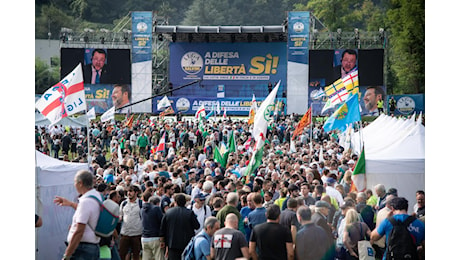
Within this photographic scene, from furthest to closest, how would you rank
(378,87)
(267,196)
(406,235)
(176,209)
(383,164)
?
1. (378,87)
2. (383,164)
3. (267,196)
4. (176,209)
5. (406,235)

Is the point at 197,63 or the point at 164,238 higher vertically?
the point at 197,63

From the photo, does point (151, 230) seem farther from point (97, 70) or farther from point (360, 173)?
point (97, 70)

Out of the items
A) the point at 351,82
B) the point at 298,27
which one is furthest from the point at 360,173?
the point at 298,27

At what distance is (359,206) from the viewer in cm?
781

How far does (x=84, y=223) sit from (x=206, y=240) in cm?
130

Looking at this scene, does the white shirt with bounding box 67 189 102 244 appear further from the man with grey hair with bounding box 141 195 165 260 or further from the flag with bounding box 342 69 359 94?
the flag with bounding box 342 69 359 94

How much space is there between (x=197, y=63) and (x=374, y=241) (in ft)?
100

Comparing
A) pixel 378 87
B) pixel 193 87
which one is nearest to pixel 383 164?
pixel 378 87

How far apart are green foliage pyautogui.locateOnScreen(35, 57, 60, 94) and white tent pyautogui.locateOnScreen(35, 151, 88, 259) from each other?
2389 cm

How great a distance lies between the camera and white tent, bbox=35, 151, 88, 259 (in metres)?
8.17

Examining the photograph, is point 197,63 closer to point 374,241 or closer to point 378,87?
point 378,87

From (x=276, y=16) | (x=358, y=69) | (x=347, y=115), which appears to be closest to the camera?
(x=347, y=115)

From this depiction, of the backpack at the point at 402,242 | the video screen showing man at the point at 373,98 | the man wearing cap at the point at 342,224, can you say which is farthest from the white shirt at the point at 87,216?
the video screen showing man at the point at 373,98

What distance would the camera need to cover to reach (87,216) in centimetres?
594
